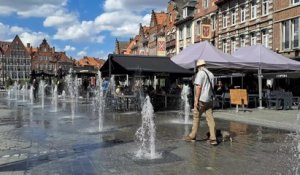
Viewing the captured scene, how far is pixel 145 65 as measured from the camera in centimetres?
2205

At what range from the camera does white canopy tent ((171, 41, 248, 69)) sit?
21.4 meters

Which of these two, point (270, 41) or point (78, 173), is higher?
point (270, 41)

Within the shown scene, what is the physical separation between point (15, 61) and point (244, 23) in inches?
4913

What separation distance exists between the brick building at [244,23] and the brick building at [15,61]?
117545 millimetres

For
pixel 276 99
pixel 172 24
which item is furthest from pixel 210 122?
pixel 172 24

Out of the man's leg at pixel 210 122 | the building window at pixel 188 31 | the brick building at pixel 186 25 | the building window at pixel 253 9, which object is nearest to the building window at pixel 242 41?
the building window at pixel 253 9

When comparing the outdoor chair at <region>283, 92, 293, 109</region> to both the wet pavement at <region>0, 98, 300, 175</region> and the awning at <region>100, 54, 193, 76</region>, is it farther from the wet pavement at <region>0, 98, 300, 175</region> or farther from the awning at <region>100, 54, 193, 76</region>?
the wet pavement at <region>0, 98, 300, 175</region>

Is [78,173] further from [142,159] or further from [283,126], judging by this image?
[283,126]

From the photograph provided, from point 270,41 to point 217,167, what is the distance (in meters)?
31.2

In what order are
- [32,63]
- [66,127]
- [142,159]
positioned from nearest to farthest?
1. [142,159]
2. [66,127]
3. [32,63]

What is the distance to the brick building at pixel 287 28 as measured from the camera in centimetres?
3391

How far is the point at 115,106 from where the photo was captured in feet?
76.1

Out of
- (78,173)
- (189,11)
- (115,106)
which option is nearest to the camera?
(78,173)

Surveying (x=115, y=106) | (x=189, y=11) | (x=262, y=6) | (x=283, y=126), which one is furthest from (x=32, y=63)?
(x=283, y=126)
